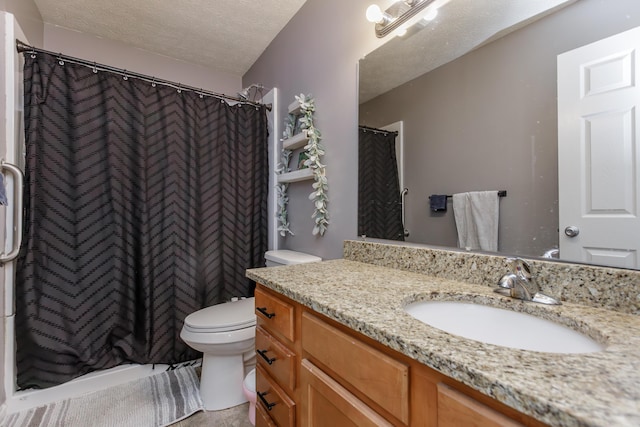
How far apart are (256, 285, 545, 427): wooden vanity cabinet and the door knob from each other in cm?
59

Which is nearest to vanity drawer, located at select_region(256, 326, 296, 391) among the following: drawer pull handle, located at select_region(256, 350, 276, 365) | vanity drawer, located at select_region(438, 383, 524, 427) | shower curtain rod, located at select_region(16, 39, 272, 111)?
drawer pull handle, located at select_region(256, 350, 276, 365)

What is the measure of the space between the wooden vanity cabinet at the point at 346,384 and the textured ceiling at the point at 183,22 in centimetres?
180

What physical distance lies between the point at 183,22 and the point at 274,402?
2.32 metres

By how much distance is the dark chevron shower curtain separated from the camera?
5.05ft

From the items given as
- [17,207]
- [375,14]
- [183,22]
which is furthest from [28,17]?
[375,14]

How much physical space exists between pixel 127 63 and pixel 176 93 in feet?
2.43

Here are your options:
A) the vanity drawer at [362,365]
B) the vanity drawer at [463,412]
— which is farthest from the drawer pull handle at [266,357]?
the vanity drawer at [463,412]

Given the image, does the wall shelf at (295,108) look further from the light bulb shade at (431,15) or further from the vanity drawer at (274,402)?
the vanity drawer at (274,402)

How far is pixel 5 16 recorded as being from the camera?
1405mm

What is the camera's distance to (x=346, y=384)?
27.0 inches

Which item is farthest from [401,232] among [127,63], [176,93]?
[127,63]

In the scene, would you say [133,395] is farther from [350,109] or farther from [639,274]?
[639,274]

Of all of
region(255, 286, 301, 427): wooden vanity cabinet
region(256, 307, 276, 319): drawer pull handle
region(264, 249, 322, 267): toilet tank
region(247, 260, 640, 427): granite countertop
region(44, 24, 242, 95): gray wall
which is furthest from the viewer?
region(44, 24, 242, 95): gray wall

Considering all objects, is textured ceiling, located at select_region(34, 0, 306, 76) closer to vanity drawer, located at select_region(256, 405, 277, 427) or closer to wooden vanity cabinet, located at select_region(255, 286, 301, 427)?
wooden vanity cabinet, located at select_region(255, 286, 301, 427)
